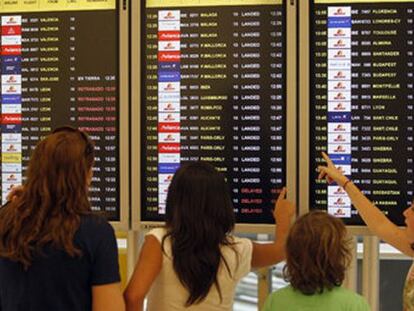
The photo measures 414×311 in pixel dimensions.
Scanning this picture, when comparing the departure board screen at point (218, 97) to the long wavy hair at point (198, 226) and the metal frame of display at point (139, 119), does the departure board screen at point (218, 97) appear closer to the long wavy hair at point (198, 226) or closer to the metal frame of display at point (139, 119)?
the metal frame of display at point (139, 119)

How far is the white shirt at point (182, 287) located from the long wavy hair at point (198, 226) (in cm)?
2

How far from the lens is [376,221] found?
7.38 ft

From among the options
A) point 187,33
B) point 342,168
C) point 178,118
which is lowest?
point 342,168

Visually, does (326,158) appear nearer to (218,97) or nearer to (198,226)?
(218,97)

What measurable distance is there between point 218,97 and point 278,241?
637mm

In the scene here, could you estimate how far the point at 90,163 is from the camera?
6.25 feet

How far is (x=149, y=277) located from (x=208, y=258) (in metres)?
0.21

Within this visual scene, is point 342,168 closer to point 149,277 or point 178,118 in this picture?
point 178,118

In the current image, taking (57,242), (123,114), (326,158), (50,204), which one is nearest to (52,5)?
(123,114)

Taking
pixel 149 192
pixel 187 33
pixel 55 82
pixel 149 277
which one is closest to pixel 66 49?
pixel 55 82

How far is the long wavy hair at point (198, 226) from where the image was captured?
1956mm

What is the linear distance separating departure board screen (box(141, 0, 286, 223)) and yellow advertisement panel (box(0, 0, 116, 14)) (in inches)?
7.8

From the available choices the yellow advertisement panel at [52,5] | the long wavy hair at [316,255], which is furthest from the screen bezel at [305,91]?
the yellow advertisement panel at [52,5]

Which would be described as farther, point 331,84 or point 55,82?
point 55,82
